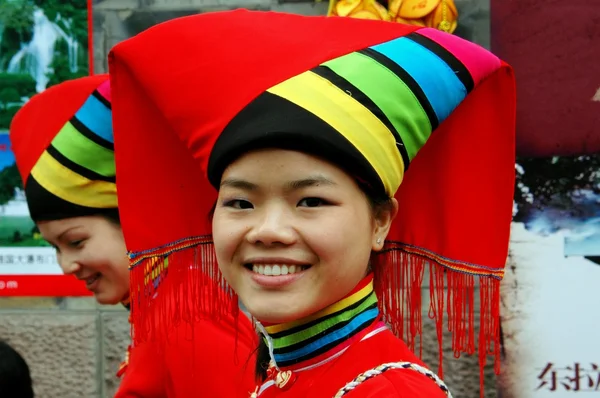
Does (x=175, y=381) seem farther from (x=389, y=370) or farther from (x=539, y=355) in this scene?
(x=539, y=355)

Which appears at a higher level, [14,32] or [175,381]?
[14,32]

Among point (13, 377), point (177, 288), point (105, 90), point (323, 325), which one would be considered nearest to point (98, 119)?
point (105, 90)

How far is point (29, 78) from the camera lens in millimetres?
4512

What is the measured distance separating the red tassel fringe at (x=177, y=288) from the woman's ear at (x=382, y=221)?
1.47ft

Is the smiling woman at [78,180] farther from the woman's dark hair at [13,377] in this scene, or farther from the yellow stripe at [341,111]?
the yellow stripe at [341,111]

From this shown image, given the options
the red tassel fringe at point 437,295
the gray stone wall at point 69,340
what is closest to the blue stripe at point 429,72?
the red tassel fringe at point 437,295

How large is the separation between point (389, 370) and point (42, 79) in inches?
129

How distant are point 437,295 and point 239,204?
0.58m

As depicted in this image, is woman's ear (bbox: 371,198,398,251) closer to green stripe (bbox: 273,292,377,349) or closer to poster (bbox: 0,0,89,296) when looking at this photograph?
green stripe (bbox: 273,292,377,349)

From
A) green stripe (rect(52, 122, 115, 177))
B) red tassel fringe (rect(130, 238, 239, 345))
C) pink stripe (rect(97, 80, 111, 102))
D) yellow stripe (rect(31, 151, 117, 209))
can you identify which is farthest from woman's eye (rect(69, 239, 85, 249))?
red tassel fringe (rect(130, 238, 239, 345))

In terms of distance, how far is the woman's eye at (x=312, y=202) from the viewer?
5.57ft

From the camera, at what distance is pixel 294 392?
1858 millimetres

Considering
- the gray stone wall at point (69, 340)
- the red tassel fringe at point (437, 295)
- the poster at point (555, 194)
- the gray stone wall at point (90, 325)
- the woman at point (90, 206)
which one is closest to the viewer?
the red tassel fringe at point (437, 295)

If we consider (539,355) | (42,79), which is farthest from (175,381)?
(42,79)
